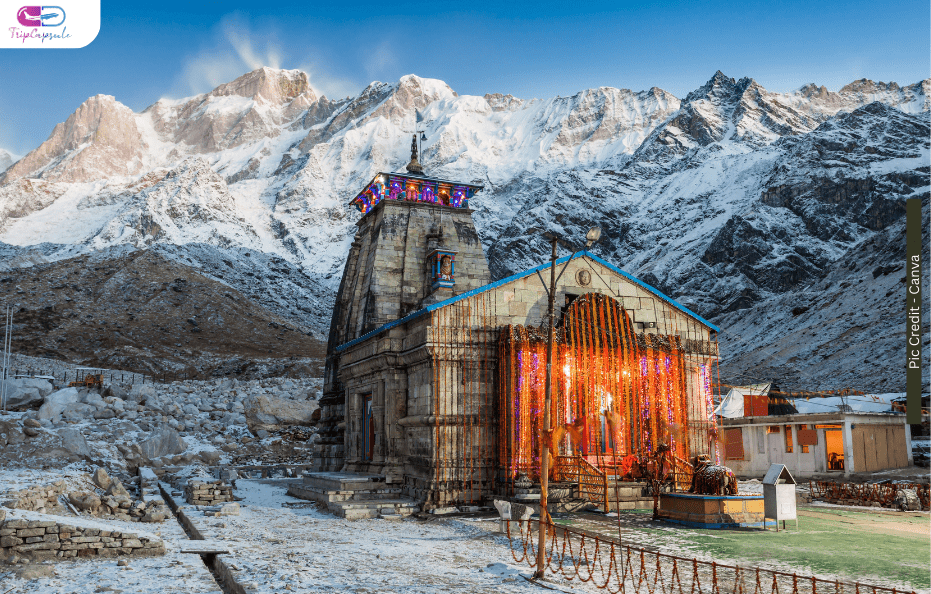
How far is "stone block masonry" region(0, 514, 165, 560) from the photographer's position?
1132cm

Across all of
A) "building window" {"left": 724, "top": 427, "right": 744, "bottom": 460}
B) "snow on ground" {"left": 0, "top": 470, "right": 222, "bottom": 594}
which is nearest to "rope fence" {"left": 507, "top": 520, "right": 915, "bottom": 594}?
"snow on ground" {"left": 0, "top": 470, "right": 222, "bottom": 594}

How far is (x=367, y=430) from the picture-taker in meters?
22.0

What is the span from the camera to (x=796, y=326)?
→ 83625mm

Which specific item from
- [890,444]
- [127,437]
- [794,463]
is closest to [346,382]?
[127,437]

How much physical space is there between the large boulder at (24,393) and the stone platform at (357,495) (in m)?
17.5

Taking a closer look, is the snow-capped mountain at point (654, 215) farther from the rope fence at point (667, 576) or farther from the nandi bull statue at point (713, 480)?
the rope fence at point (667, 576)

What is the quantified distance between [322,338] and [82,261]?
37.7 m

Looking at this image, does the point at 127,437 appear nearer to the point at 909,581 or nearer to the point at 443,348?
the point at 443,348

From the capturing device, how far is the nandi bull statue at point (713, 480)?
49.5 feet

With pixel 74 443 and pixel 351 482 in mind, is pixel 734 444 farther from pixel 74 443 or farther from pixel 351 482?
pixel 74 443

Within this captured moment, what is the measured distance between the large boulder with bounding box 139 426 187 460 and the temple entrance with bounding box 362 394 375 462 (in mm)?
11665

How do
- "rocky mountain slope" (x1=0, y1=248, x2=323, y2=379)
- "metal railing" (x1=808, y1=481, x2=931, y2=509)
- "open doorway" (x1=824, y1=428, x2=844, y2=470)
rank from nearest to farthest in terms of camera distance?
"metal railing" (x1=808, y1=481, x2=931, y2=509) < "open doorway" (x1=824, y1=428, x2=844, y2=470) < "rocky mountain slope" (x1=0, y1=248, x2=323, y2=379)

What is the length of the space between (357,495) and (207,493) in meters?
4.26

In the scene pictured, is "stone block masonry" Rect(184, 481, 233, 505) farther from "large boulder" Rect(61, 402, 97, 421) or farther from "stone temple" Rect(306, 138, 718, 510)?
"large boulder" Rect(61, 402, 97, 421)
